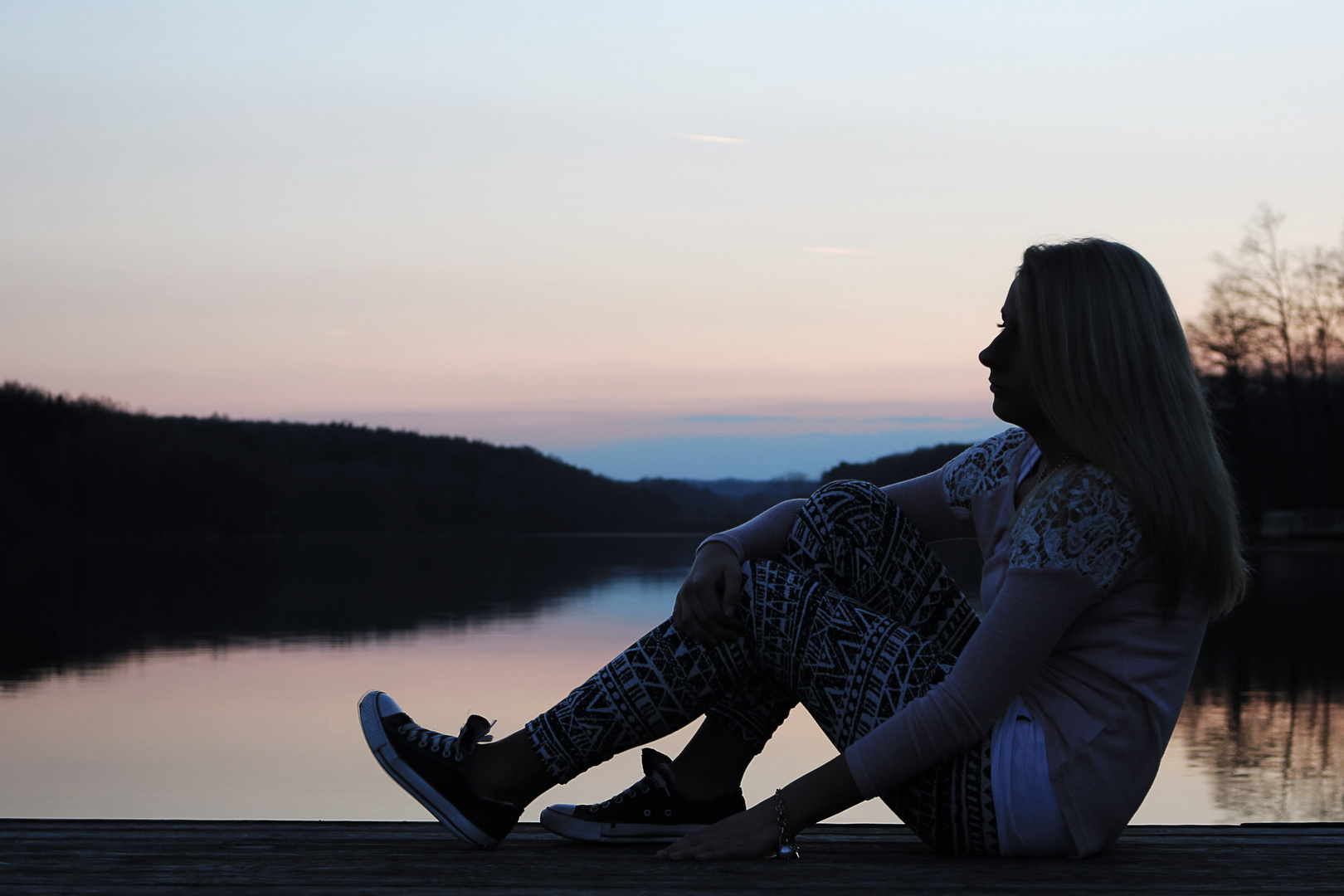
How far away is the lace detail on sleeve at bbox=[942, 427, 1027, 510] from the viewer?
66.8 inches

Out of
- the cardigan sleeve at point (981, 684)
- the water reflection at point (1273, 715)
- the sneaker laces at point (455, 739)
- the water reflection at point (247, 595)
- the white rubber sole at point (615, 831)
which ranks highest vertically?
the cardigan sleeve at point (981, 684)

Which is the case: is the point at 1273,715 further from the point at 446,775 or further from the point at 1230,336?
the point at 1230,336

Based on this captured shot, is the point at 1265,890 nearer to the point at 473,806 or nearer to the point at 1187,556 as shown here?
the point at 1187,556

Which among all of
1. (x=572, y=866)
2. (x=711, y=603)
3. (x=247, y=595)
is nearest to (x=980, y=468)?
(x=711, y=603)

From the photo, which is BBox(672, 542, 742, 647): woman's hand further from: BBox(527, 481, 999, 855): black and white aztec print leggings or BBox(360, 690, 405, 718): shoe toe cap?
BBox(360, 690, 405, 718): shoe toe cap

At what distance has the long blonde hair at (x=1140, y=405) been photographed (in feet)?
4.36

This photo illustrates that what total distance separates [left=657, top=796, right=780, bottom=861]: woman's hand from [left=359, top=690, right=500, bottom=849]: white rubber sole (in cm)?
31

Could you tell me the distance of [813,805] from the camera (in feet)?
4.66

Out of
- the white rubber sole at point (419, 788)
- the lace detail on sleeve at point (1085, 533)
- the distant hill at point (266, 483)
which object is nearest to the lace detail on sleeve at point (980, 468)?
the lace detail on sleeve at point (1085, 533)

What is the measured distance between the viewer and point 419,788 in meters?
1.60

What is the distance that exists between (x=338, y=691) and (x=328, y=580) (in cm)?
1470

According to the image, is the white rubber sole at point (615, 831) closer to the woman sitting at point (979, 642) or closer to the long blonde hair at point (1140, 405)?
the woman sitting at point (979, 642)

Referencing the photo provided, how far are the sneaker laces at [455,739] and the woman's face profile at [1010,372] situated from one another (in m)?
0.85

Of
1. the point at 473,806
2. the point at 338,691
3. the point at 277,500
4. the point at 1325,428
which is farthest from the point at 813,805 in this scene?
the point at 277,500
